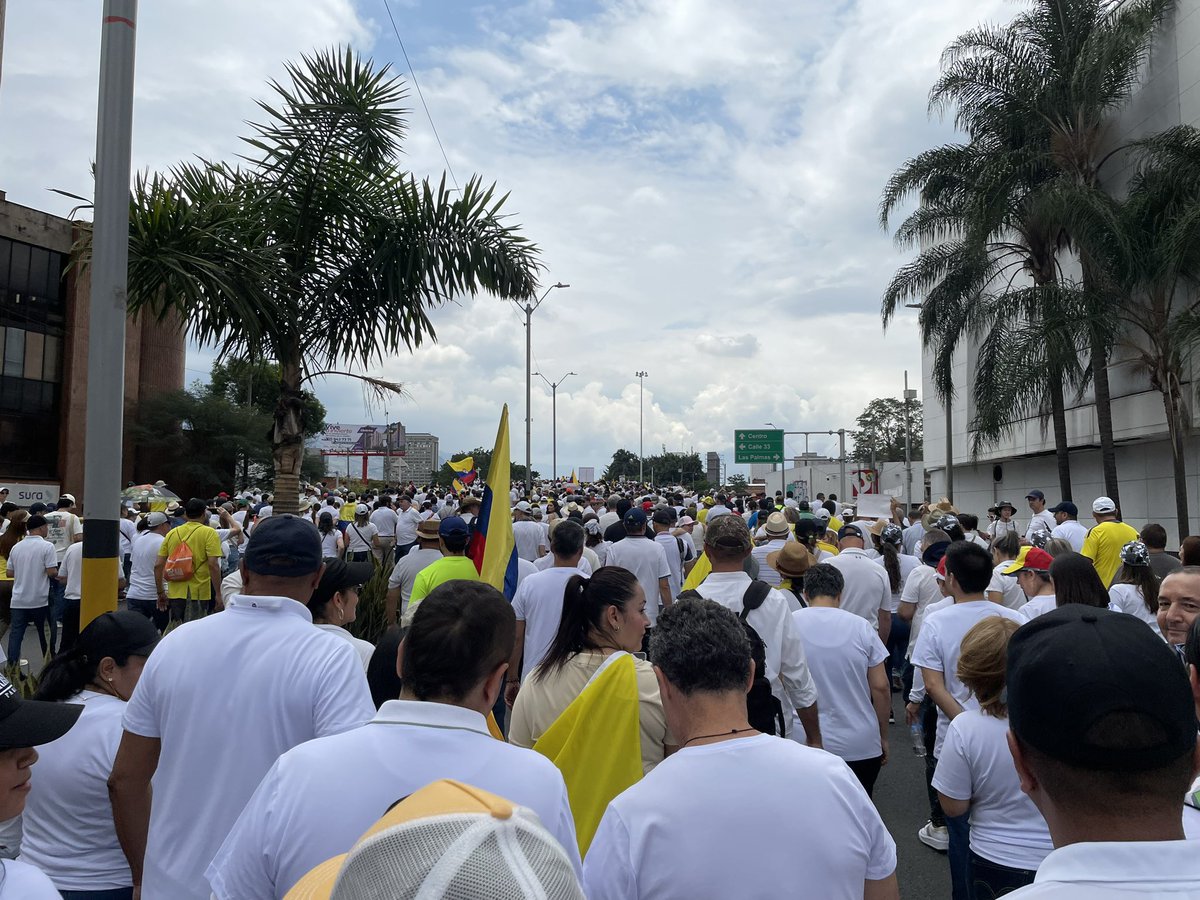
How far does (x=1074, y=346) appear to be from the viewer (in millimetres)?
21156

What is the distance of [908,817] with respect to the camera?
626 cm

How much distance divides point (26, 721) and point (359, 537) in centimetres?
1310

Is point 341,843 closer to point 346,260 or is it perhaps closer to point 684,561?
point 346,260

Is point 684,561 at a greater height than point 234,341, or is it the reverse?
point 234,341

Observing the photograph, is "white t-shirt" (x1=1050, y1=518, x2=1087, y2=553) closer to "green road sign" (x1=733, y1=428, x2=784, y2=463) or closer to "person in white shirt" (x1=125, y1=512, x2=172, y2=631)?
"person in white shirt" (x1=125, y1=512, x2=172, y2=631)

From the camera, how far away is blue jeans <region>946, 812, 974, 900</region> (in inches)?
146

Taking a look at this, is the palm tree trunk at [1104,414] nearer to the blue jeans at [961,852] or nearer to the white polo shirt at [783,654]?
the white polo shirt at [783,654]

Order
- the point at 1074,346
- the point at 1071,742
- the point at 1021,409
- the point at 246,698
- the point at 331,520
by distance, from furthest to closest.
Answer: the point at 1021,409
the point at 1074,346
the point at 331,520
the point at 246,698
the point at 1071,742

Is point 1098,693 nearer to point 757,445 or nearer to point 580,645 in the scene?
point 580,645

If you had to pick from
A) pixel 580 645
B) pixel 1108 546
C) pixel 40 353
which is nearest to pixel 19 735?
pixel 580 645

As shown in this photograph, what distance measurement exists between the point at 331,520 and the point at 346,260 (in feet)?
17.0

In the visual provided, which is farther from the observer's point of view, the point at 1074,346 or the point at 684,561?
the point at 1074,346

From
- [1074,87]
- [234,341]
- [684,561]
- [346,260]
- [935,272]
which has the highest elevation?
[1074,87]

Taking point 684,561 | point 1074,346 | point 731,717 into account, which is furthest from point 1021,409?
Answer: point 731,717
